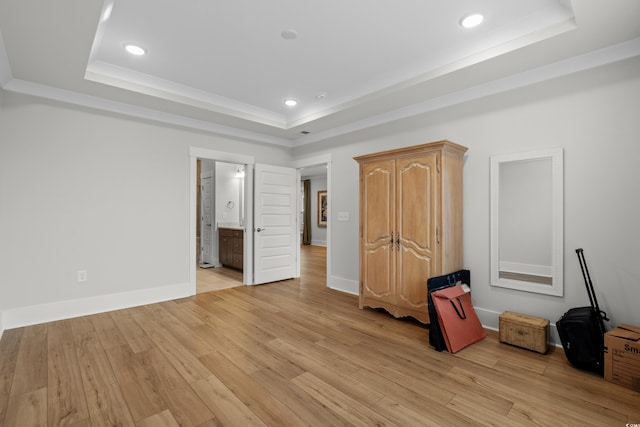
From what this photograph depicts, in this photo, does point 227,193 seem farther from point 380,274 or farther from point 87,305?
point 380,274

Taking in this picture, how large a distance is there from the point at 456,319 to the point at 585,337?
919mm

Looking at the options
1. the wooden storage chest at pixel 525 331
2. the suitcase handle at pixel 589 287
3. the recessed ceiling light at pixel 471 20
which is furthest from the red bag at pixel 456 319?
the recessed ceiling light at pixel 471 20

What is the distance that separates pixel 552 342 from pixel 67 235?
518 cm

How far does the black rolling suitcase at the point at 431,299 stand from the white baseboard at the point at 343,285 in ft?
5.41

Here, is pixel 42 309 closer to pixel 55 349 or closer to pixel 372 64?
pixel 55 349

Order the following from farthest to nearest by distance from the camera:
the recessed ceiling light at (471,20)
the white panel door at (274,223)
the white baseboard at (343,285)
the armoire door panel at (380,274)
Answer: the white panel door at (274,223) < the white baseboard at (343,285) < the armoire door panel at (380,274) < the recessed ceiling light at (471,20)

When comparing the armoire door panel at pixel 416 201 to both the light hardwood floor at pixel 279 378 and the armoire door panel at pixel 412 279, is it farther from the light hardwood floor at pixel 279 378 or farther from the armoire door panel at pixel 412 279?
the light hardwood floor at pixel 279 378

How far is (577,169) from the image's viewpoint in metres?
2.77

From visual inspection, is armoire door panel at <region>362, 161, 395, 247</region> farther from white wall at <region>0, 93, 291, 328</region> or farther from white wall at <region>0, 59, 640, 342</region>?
white wall at <region>0, 93, 291, 328</region>

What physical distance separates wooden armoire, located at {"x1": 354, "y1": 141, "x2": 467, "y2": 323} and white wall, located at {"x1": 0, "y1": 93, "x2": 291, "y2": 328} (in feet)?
8.61

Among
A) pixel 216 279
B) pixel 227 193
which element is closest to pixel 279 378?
pixel 216 279

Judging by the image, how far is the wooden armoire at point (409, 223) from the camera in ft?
10.4

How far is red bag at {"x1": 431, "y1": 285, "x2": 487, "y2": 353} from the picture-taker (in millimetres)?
2740

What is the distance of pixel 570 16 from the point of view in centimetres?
234
